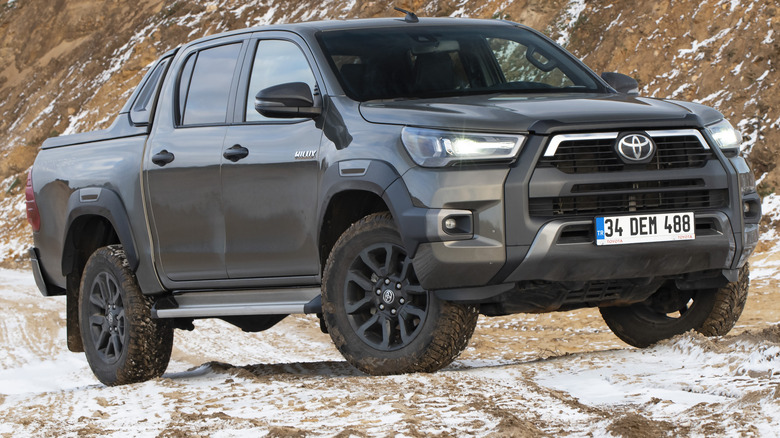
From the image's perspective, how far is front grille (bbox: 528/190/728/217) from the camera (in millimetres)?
5527

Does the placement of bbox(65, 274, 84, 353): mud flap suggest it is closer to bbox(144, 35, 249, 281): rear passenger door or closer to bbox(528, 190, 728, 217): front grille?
bbox(144, 35, 249, 281): rear passenger door

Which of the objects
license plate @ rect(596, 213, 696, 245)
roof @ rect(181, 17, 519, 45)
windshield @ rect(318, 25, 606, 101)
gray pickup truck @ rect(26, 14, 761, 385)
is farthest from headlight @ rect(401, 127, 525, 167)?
roof @ rect(181, 17, 519, 45)

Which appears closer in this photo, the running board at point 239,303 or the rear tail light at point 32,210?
the running board at point 239,303

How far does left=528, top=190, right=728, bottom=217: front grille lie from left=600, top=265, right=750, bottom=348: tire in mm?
779

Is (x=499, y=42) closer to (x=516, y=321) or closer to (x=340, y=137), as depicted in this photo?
(x=340, y=137)

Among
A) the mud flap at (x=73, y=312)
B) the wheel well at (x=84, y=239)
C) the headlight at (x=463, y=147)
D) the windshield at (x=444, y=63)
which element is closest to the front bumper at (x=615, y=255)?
the headlight at (x=463, y=147)

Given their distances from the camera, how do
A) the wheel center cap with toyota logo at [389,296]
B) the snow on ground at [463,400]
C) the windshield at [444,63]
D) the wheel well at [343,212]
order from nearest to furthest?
the snow on ground at [463,400], the wheel center cap with toyota logo at [389,296], the wheel well at [343,212], the windshield at [444,63]

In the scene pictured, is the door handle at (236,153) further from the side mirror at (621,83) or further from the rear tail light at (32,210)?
the rear tail light at (32,210)

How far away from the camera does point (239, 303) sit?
6883mm

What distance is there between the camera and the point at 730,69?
54.4 ft

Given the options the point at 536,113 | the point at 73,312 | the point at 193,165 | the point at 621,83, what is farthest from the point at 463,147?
the point at 73,312

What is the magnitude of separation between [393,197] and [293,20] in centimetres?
2372

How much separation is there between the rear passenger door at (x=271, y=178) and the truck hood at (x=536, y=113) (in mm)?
506

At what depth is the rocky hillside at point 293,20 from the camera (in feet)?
53.7
